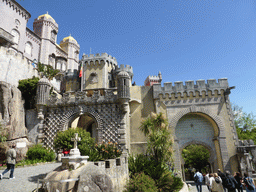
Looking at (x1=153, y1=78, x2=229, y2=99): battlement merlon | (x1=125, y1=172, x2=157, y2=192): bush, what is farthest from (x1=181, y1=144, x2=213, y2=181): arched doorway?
(x1=125, y1=172, x2=157, y2=192): bush

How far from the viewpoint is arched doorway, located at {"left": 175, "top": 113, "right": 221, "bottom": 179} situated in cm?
1894

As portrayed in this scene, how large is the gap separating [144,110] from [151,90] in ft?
8.07

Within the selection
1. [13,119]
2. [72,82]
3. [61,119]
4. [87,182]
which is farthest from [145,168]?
[72,82]

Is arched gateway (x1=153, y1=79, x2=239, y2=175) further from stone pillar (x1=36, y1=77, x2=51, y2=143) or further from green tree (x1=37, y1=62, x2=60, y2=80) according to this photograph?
green tree (x1=37, y1=62, x2=60, y2=80)

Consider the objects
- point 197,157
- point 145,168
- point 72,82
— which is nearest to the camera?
point 145,168

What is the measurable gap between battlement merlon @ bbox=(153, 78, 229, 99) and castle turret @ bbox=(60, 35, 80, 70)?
3087cm

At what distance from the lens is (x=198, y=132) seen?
19.4m

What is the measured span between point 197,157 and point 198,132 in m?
16.4

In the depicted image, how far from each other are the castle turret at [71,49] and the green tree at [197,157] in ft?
107

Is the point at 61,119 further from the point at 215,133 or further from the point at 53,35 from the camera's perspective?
the point at 53,35

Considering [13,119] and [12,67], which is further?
[12,67]

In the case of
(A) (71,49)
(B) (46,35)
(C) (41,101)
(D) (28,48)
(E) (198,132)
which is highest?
(A) (71,49)

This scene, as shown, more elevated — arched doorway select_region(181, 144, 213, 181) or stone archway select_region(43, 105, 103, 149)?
stone archway select_region(43, 105, 103, 149)

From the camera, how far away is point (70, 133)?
1352 centimetres
